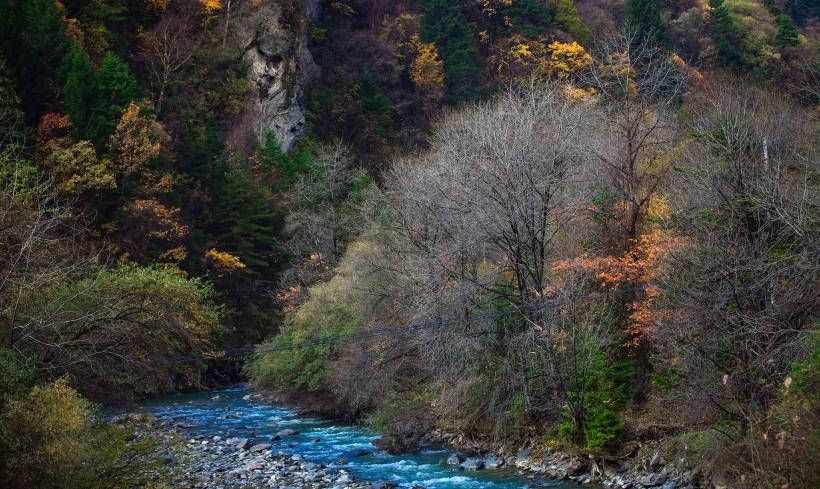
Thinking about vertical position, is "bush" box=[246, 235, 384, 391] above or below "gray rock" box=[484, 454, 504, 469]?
above

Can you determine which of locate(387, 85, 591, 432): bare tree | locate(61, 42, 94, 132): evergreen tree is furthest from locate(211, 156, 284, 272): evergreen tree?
→ locate(387, 85, 591, 432): bare tree

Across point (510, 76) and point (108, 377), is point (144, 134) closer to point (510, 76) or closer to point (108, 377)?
point (108, 377)

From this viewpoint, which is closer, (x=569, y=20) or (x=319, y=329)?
(x=319, y=329)

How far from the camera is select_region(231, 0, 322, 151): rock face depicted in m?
60.9

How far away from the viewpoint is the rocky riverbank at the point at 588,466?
17594 mm

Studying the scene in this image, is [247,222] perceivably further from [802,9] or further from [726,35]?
[802,9]

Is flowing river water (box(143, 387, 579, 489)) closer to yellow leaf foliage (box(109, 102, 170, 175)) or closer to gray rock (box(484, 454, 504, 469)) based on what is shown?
gray rock (box(484, 454, 504, 469))

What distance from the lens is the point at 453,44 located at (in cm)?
6588

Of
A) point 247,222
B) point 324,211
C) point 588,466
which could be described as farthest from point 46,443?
point 247,222

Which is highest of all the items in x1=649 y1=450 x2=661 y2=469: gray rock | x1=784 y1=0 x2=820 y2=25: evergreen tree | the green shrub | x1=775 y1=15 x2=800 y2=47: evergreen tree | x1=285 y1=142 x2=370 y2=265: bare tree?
x1=784 y1=0 x2=820 y2=25: evergreen tree

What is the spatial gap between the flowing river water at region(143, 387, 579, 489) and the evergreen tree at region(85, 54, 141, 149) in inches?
519

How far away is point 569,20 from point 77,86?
43.6 metres

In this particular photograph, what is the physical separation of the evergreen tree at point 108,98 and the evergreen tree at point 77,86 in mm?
323

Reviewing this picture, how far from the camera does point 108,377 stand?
1642 centimetres
